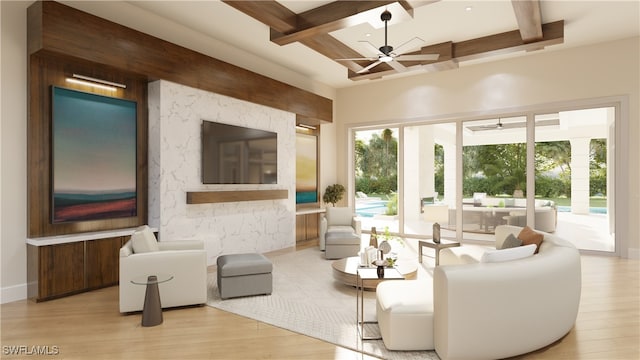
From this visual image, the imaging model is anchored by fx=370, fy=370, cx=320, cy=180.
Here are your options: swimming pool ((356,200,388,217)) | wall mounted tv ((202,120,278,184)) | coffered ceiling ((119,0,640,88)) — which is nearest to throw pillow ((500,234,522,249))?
coffered ceiling ((119,0,640,88))

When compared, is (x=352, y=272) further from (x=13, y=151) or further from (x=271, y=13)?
(x=13, y=151)

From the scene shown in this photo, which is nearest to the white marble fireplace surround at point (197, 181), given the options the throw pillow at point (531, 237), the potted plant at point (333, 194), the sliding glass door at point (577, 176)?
the potted plant at point (333, 194)

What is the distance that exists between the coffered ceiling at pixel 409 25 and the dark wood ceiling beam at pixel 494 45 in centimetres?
1

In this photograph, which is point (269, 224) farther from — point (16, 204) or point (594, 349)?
point (594, 349)

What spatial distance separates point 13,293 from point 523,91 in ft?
26.8

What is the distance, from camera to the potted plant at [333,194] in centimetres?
855

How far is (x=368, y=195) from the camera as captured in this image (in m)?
8.98

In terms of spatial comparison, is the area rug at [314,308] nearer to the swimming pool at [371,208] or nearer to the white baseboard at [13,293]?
the white baseboard at [13,293]

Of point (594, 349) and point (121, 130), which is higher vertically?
point (121, 130)

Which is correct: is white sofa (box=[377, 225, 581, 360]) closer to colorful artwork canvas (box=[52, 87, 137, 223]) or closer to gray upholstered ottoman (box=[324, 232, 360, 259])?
gray upholstered ottoman (box=[324, 232, 360, 259])

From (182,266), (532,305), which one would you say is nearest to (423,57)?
(532,305)

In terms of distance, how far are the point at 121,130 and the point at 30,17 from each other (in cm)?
147

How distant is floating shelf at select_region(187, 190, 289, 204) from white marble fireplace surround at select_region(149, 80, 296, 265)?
0.14 meters

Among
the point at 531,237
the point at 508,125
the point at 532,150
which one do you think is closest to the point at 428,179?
the point at 508,125
